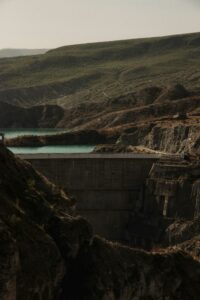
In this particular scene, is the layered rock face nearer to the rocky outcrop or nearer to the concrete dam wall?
the rocky outcrop

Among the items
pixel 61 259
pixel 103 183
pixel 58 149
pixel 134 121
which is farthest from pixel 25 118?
pixel 61 259

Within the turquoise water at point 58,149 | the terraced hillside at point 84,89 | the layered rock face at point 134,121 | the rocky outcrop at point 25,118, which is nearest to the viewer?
the layered rock face at point 134,121

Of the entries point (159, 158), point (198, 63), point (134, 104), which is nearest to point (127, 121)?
point (134, 104)

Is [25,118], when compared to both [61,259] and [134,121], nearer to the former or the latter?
[134,121]

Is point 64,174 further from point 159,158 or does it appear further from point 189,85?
point 189,85

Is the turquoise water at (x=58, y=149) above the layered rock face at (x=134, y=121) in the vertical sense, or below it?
below

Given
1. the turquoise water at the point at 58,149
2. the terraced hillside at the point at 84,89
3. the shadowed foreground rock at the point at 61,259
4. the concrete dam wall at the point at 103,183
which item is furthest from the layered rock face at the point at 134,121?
the shadowed foreground rock at the point at 61,259

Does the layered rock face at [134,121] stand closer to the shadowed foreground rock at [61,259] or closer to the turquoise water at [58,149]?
the turquoise water at [58,149]
